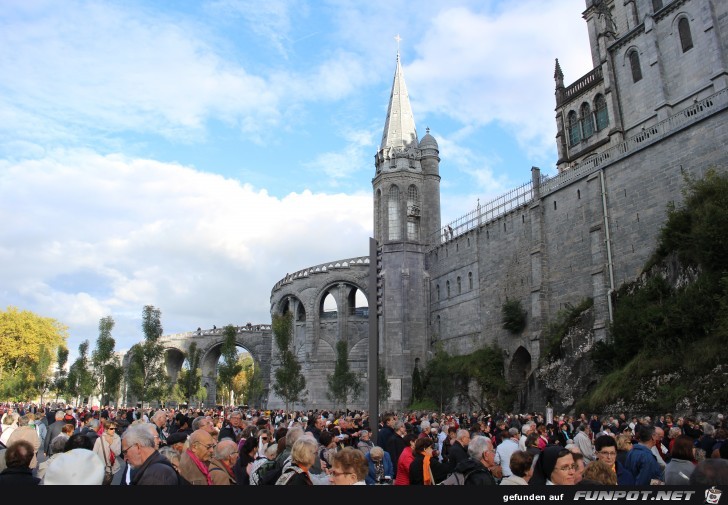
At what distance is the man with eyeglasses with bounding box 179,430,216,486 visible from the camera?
17.6ft

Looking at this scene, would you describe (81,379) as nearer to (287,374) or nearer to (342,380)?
(287,374)

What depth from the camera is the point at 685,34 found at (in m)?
32.1

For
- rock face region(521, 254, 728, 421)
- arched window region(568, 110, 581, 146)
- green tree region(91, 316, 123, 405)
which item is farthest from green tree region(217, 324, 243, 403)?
arched window region(568, 110, 581, 146)

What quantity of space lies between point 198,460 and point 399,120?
165 ft

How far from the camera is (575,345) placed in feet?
95.5

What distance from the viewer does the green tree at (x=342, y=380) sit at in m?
46.7

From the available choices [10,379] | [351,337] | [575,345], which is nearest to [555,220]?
[575,345]

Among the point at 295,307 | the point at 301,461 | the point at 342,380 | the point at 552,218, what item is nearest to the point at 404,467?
the point at 301,461

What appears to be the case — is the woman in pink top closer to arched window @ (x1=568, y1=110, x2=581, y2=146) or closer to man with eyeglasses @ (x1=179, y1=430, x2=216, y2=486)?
man with eyeglasses @ (x1=179, y1=430, x2=216, y2=486)

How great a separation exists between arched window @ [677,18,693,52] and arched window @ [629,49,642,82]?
2.81m

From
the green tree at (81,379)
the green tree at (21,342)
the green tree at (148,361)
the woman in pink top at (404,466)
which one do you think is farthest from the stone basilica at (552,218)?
the green tree at (21,342)

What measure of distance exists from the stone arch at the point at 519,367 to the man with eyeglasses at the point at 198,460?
33216 mm

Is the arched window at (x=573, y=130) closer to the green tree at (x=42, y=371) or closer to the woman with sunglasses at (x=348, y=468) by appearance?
the woman with sunglasses at (x=348, y=468)

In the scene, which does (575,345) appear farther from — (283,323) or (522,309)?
(283,323)
